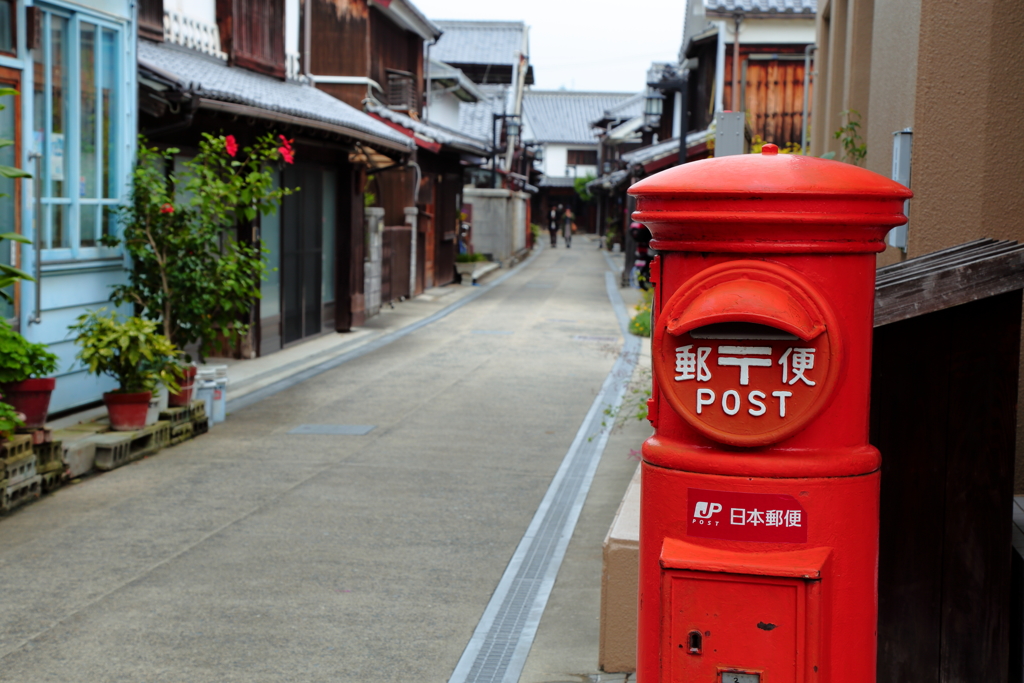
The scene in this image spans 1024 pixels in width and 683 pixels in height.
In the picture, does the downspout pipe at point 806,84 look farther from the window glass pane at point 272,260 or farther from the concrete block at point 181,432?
the concrete block at point 181,432

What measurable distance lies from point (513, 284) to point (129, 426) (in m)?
22.2

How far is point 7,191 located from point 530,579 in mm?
5579

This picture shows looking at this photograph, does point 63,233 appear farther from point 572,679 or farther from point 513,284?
point 513,284

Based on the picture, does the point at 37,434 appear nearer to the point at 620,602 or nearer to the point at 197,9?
the point at 620,602

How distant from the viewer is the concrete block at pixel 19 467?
23.4ft

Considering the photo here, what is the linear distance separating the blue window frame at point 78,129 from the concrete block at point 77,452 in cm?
175

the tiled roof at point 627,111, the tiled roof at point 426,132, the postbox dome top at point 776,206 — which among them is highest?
the tiled roof at point 627,111

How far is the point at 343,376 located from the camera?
13961mm

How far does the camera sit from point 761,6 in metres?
24.3

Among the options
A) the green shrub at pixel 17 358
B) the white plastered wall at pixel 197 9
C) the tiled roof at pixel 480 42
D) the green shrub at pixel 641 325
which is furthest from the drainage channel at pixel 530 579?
the tiled roof at pixel 480 42

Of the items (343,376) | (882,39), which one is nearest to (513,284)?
(343,376)

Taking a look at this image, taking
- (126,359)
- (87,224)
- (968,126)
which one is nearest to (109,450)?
(126,359)

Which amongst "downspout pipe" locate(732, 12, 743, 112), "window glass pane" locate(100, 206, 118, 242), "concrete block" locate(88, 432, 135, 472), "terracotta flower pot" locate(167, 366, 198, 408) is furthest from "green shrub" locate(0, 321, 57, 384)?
"downspout pipe" locate(732, 12, 743, 112)

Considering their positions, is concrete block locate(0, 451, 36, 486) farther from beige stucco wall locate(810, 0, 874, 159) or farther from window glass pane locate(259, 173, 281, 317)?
window glass pane locate(259, 173, 281, 317)
